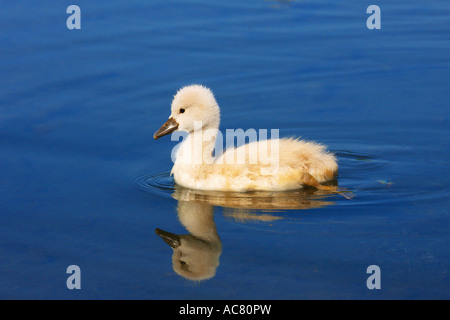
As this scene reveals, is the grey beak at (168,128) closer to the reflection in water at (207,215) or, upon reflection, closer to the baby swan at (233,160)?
the baby swan at (233,160)

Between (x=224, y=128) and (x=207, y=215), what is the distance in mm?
2272

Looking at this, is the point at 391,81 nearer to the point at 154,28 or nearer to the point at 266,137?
the point at 266,137

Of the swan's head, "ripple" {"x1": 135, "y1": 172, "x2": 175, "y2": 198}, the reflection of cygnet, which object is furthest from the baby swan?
the reflection of cygnet

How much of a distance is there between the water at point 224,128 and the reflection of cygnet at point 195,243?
3cm

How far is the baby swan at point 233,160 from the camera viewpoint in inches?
276

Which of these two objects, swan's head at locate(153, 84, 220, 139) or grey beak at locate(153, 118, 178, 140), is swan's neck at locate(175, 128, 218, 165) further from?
grey beak at locate(153, 118, 178, 140)

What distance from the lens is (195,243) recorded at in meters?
6.02

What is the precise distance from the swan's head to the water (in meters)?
0.65

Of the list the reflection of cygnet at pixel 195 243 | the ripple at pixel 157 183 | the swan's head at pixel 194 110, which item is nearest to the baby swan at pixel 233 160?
the swan's head at pixel 194 110

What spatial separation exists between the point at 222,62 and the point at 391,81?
237 centimetres

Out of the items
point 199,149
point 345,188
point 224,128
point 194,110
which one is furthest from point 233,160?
point 224,128

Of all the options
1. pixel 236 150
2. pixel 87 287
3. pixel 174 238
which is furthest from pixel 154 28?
pixel 87 287

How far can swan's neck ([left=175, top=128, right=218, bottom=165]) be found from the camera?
7.30 meters

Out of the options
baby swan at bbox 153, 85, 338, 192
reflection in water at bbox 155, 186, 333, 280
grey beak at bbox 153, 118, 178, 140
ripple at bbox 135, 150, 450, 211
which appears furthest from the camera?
grey beak at bbox 153, 118, 178, 140
